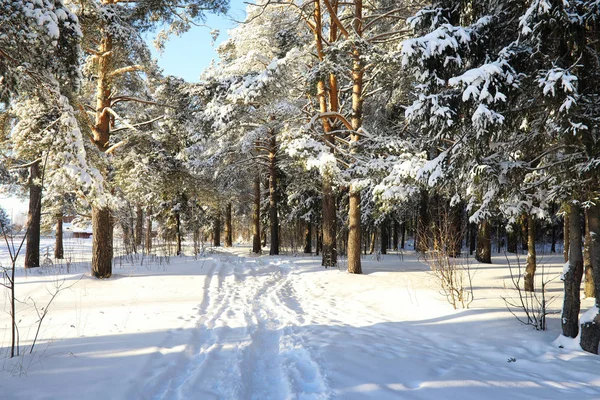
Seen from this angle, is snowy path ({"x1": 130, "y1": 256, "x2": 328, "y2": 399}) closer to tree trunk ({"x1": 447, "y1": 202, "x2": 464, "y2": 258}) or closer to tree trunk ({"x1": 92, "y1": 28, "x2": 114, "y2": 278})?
tree trunk ({"x1": 447, "y1": 202, "x2": 464, "y2": 258})

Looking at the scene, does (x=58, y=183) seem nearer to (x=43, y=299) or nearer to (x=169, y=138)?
(x=43, y=299)

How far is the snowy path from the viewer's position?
3.21 m

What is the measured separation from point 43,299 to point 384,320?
6.27m

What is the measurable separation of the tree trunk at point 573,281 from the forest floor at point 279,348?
30 cm

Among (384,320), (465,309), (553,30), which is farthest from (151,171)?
(553,30)

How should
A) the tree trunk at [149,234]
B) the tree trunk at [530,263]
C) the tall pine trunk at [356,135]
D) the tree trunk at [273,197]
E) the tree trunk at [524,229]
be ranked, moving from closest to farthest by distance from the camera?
1. the tree trunk at [530,263]
2. the tree trunk at [524,229]
3. the tall pine trunk at [356,135]
4. the tree trunk at [149,234]
5. the tree trunk at [273,197]

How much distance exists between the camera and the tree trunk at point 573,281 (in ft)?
15.9

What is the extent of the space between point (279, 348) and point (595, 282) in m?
4.34

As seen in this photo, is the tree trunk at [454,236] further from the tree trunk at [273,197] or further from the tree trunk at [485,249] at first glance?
the tree trunk at [273,197]

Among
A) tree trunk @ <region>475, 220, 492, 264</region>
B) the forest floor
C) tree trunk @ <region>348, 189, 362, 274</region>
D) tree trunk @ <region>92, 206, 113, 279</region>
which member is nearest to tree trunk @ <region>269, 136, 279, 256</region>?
tree trunk @ <region>348, 189, 362, 274</region>

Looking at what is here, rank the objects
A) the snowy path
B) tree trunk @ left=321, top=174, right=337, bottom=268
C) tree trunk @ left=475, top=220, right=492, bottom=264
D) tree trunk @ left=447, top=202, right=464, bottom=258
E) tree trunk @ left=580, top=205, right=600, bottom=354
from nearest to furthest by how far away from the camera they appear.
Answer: the snowy path < tree trunk @ left=580, top=205, right=600, bottom=354 < tree trunk @ left=447, top=202, right=464, bottom=258 < tree trunk @ left=321, top=174, right=337, bottom=268 < tree trunk @ left=475, top=220, right=492, bottom=264

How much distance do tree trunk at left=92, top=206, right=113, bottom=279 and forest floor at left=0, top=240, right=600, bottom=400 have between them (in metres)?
0.72

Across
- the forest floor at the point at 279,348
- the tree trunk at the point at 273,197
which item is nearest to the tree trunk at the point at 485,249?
the forest floor at the point at 279,348

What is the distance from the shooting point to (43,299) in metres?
6.50
